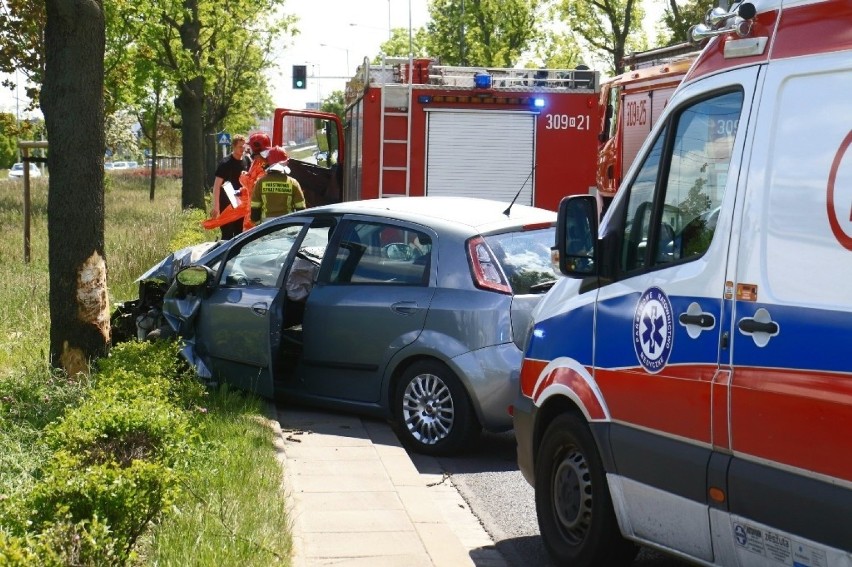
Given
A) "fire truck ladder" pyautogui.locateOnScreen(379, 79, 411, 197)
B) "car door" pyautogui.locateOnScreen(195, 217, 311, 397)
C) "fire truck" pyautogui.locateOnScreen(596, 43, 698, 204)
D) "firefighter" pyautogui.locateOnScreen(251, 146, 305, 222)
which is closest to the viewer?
"car door" pyautogui.locateOnScreen(195, 217, 311, 397)

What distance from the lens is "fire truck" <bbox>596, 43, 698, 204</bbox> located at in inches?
601

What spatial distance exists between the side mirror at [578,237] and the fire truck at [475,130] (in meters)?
12.6

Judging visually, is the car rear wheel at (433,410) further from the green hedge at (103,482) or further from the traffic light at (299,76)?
the traffic light at (299,76)

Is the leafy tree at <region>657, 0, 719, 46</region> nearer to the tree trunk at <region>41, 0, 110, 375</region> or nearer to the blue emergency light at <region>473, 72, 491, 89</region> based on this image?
the blue emergency light at <region>473, 72, 491, 89</region>

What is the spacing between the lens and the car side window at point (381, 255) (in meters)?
8.61

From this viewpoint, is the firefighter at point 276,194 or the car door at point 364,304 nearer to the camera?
the car door at point 364,304

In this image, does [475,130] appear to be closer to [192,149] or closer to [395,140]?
[395,140]

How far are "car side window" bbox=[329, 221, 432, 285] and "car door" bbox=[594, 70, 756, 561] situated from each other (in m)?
3.29

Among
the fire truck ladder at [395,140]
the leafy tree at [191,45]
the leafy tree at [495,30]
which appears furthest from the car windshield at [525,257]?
the leafy tree at [495,30]

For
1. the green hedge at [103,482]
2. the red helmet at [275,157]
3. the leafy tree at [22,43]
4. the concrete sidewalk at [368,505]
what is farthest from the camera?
the leafy tree at [22,43]

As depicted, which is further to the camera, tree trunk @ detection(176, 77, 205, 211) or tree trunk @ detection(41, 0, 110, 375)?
tree trunk @ detection(176, 77, 205, 211)

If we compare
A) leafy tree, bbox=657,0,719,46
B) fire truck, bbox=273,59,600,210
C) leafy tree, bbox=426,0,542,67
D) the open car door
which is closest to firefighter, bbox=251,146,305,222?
fire truck, bbox=273,59,600,210

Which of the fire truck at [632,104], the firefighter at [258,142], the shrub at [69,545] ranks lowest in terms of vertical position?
the shrub at [69,545]

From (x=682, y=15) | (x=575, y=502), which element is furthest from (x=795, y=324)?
(x=682, y=15)
